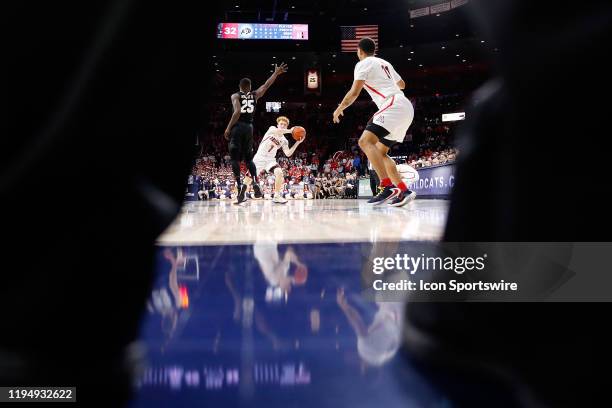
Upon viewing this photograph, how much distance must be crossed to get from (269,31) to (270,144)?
434 inches

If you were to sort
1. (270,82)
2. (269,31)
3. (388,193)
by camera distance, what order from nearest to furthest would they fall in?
(388,193), (270,82), (269,31)

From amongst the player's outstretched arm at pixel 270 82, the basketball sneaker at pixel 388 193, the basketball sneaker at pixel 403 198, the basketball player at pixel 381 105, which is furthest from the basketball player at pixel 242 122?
the basketball sneaker at pixel 403 198

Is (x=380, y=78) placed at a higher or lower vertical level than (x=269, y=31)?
lower

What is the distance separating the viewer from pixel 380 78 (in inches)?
151

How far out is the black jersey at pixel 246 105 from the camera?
216 inches

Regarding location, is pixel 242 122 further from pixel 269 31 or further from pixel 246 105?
pixel 269 31

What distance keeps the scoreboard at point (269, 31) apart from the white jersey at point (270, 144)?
35.3 feet

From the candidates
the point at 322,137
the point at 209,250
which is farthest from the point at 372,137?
the point at 322,137

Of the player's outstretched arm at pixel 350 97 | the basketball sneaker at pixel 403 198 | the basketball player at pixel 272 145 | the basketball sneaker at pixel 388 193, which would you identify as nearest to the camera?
the player's outstretched arm at pixel 350 97

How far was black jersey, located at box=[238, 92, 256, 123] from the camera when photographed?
5.48 m

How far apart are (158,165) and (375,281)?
1.82 feet

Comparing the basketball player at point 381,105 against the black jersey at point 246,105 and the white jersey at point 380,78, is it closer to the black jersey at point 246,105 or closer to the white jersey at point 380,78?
the white jersey at point 380,78

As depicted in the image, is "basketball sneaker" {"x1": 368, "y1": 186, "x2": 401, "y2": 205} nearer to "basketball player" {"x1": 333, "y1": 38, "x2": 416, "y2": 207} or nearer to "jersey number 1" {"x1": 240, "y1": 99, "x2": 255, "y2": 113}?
"basketball player" {"x1": 333, "y1": 38, "x2": 416, "y2": 207}

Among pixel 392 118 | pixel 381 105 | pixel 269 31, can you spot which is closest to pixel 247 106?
pixel 381 105
